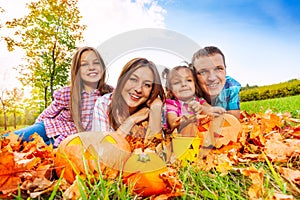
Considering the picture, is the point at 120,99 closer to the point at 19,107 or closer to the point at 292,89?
the point at 292,89

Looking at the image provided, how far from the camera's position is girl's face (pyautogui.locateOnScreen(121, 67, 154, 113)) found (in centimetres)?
269

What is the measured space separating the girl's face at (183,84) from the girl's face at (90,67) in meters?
0.87

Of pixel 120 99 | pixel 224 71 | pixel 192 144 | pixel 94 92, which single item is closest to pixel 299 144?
pixel 192 144

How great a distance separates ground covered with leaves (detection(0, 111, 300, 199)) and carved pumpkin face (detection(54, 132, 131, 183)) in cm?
7

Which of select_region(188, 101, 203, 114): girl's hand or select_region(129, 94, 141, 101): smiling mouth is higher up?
select_region(129, 94, 141, 101): smiling mouth

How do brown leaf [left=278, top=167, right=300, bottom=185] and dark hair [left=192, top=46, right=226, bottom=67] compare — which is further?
dark hair [left=192, top=46, right=226, bottom=67]

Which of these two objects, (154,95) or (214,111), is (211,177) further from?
(154,95)

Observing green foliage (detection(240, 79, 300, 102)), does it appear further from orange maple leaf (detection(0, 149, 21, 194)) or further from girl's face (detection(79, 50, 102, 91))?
orange maple leaf (detection(0, 149, 21, 194))

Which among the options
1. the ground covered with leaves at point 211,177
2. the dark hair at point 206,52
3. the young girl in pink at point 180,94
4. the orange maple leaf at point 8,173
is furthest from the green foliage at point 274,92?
the orange maple leaf at point 8,173

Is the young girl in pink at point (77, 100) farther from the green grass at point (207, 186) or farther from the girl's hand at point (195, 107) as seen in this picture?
the green grass at point (207, 186)

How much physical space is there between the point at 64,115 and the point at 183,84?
5.19 feet

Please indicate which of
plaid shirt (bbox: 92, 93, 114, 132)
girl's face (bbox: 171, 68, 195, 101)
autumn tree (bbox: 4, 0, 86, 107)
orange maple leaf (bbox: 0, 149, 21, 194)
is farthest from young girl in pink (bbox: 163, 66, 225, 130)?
autumn tree (bbox: 4, 0, 86, 107)

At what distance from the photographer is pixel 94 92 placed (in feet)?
10.7

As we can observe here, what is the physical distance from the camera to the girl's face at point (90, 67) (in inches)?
123
